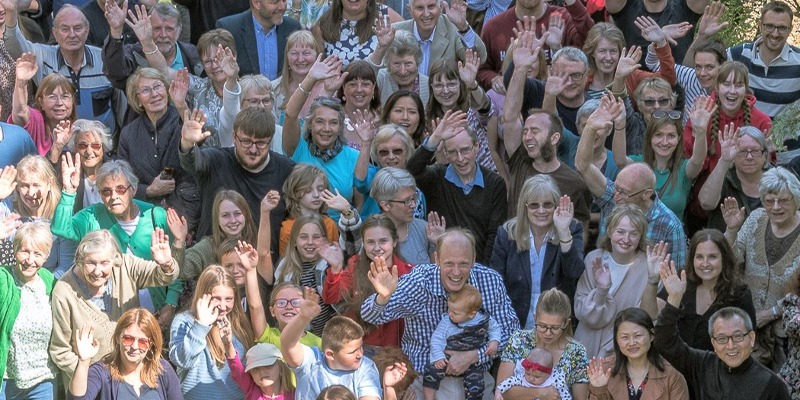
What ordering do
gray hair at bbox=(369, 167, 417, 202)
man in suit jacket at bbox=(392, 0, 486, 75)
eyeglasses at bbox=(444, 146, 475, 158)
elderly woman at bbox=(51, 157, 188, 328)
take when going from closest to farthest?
1. elderly woman at bbox=(51, 157, 188, 328)
2. gray hair at bbox=(369, 167, 417, 202)
3. eyeglasses at bbox=(444, 146, 475, 158)
4. man in suit jacket at bbox=(392, 0, 486, 75)

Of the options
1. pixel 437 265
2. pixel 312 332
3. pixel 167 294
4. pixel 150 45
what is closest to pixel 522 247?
pixel 437 265

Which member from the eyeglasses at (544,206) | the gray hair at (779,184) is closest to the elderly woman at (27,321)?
the eyeglasses at (544,206)

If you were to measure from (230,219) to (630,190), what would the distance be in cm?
252

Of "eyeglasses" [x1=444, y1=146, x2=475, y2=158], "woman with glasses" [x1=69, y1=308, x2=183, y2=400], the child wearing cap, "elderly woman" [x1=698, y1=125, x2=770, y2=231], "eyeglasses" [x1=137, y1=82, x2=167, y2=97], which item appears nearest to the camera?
Result: "woman with glasses" [x1=69, y1=308, x2=183, y2=400]

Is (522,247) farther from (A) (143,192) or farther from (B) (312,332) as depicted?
(A) (143,192)

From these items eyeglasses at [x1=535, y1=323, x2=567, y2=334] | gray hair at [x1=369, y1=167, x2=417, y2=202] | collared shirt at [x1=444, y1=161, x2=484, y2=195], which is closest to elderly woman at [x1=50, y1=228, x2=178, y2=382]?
gray hair at [x1=369, y1=167, x2=417, y2=202]

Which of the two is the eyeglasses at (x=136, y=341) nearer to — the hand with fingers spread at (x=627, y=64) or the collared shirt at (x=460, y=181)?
the collared shirt at (x=460, y=181)

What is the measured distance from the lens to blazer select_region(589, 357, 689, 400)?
9.05 metres

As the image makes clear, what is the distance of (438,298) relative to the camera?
9.34 meters

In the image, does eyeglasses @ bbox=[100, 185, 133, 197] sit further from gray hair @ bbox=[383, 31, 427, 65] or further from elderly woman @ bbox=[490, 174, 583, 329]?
gray hair @ bbox=[383, 31, 427, 65]

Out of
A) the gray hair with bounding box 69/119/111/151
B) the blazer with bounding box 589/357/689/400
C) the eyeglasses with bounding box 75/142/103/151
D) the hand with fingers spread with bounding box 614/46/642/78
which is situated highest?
the hand with fingers spread with bounding box 614/46/642/78

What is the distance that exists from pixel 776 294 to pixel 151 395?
3817 mm

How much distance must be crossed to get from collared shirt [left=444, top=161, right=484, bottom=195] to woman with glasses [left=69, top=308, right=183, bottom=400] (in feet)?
8.13

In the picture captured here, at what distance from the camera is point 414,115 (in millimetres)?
10898
